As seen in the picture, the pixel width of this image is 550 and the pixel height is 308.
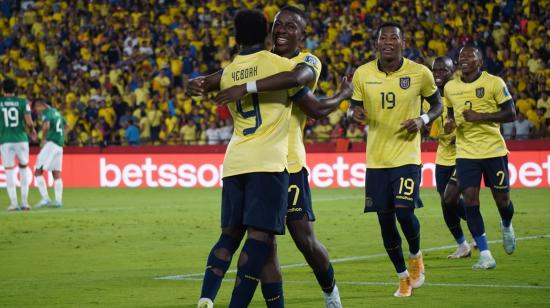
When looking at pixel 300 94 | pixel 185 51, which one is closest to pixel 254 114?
pixel 300 94

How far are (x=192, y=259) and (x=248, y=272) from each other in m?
6.00

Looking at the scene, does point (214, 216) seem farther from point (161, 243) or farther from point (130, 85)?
point (130, 85)

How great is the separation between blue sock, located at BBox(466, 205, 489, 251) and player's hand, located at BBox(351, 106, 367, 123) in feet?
8.46

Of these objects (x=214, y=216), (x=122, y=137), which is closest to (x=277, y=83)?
(x=214, y=216)

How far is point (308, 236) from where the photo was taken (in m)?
8.36

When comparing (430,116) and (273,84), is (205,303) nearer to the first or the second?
(273,84)

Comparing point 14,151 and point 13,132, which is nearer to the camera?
point 13,132

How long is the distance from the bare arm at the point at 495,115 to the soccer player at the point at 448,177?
2.87ft

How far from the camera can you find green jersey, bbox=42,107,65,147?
920 inches

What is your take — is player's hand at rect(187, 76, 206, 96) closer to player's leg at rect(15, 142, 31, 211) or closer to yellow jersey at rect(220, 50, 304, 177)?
yellow jersey at rect(220, 50, 304, 177)

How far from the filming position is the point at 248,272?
24.2 ft

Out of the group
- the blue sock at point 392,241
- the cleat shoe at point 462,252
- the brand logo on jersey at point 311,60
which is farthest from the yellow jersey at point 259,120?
the cleat shoe at point 462,252

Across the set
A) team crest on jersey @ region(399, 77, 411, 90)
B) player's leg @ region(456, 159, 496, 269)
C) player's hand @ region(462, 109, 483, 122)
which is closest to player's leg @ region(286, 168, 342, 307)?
team crest on jersey @ region(399, 77, 411, 90)

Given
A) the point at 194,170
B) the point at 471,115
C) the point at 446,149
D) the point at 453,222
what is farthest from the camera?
the point at 194,170
